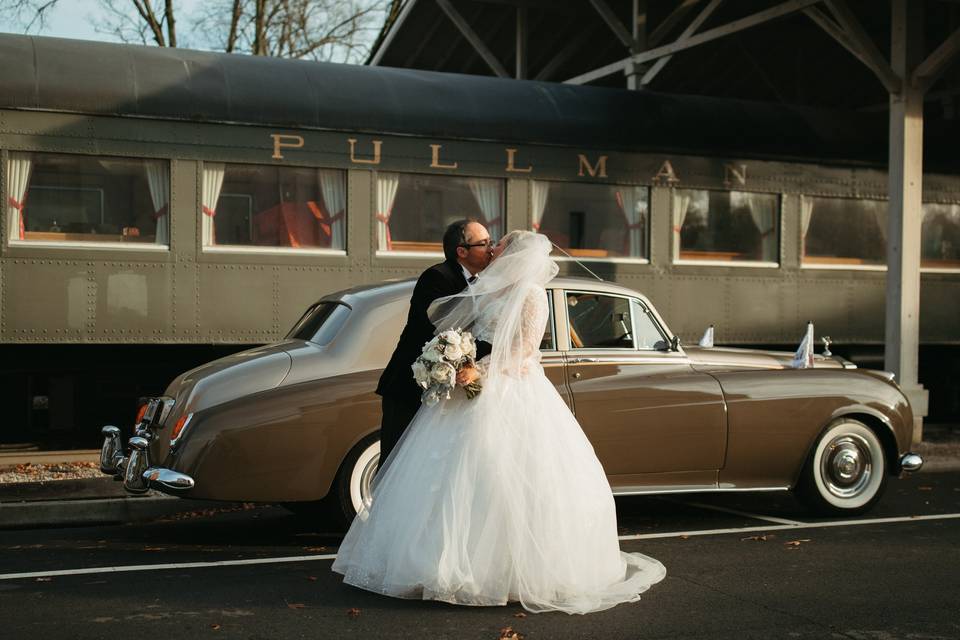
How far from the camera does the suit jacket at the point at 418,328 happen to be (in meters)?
5.36

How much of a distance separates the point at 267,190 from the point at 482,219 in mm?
2077

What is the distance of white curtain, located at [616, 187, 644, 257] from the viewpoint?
11.3 m

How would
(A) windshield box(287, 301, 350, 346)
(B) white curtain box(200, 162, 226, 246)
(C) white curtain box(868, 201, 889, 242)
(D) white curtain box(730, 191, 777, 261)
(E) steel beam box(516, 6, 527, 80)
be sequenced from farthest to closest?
(E) steel beam box(516, 6, 527, 80)
(C) white curtain box(868, 201, 889, 242)
(D) white curtain box(730, 191, 777, 261)
(B) white curtain box(200, 162, 226, 246)
(A) windshield box(287, 301, 350, 346)

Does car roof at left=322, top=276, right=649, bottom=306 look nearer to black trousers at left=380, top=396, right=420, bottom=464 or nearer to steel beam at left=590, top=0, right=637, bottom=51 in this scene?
black trousers at left=380, top=396, right=420, bottom=464

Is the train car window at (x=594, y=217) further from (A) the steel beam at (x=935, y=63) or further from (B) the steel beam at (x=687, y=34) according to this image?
(A) the steel beam at (x=935, y=63)

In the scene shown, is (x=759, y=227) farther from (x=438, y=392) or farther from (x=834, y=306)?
(x=438, y=392)

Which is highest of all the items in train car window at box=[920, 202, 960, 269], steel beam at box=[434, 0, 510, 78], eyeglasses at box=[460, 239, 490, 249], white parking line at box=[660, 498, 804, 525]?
steel beam at box=[434, 0, 510, 78]

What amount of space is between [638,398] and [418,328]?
204 centimetres

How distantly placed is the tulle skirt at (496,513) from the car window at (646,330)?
202 cm

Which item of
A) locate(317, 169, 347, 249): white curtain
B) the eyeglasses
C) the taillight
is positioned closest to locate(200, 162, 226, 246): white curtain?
locate(317, 169, 347, 249): white curtain

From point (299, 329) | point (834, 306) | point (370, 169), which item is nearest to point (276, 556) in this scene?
point (299, 329)

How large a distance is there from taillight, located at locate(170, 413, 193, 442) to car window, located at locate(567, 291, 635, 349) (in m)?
2.37

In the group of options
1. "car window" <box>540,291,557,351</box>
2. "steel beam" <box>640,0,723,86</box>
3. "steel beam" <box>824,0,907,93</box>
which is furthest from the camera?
"steel beam" <box>640,0,723,86</box>

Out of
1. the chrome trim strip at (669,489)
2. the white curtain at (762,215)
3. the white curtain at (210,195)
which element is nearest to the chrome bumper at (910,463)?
the chrome trim strip at (669,489)
